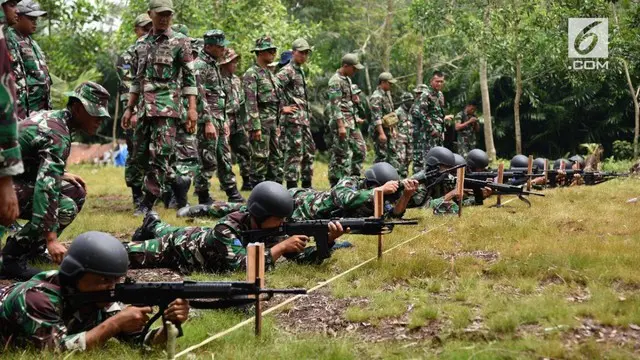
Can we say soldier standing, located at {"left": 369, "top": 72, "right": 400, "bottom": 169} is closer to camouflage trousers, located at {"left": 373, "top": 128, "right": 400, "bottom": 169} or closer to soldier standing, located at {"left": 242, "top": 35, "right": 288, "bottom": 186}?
camouflage trousers, located at {"left": 373, "top": 128, "right": 400, "bottom": 169}

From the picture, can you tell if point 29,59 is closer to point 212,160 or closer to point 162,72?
point 162,72

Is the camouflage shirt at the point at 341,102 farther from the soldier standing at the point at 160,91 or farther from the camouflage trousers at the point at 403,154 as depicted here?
the soldier standing at the point at 160,91

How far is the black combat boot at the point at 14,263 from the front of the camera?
670cm

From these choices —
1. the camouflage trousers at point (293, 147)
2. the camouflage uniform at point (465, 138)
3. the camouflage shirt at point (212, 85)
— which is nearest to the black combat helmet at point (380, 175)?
the camouflage shirt at point (212, 85)

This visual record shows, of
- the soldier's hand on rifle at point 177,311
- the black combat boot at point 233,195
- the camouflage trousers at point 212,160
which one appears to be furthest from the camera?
the black combat boot at point 233,195

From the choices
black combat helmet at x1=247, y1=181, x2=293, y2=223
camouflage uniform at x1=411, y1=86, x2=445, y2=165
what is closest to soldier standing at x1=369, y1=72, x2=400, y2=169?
camouflage uniform at x1=411, y1=86, x2=445, y2=165

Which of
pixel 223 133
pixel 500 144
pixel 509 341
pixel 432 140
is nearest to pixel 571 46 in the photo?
pixel 432 140

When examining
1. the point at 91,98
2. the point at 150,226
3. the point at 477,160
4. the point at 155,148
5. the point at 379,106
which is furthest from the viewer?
the point at 379,106

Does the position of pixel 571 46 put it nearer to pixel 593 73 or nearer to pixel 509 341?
pixel 593 73

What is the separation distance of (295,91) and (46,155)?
7.33 metres

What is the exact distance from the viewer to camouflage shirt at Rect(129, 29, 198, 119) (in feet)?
30.7

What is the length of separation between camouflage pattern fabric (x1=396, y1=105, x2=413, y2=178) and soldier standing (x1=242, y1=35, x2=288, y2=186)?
162 inches

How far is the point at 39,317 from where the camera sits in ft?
15.6

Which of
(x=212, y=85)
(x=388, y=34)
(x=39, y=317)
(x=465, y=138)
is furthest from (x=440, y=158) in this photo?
(x=388, y=34)
